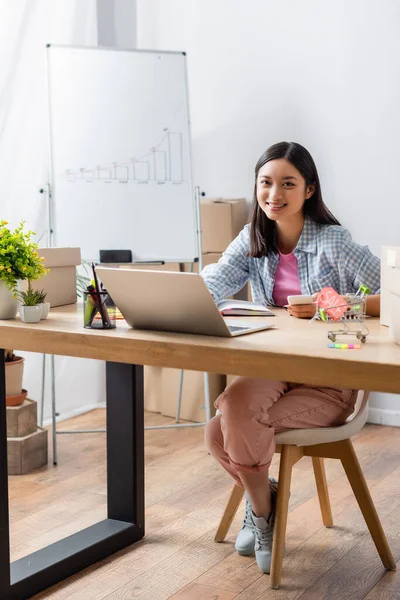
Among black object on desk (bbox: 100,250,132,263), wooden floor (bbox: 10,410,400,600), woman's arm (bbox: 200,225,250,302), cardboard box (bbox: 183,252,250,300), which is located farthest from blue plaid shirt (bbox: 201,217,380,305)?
cardboard box (bbox: 183,252,250,300)

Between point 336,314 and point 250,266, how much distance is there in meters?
0.64

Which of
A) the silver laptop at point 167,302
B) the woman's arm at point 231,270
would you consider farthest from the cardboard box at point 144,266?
the silver laptop at point 167,302

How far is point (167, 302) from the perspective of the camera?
1724 mm

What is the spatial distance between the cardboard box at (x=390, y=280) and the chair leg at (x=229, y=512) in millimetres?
718

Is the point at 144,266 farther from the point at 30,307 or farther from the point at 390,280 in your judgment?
the point at 390,280

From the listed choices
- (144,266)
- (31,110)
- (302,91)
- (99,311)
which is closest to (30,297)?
(99,311)

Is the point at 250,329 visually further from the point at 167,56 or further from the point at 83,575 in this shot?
the point at 167,56

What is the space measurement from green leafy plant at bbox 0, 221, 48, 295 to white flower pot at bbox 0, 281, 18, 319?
0.05ft

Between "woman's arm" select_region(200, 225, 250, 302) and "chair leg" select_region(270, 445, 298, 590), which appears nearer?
"chair leg" select_region(270, 445, 298, 590)

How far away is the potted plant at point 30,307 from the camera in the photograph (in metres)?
1.98

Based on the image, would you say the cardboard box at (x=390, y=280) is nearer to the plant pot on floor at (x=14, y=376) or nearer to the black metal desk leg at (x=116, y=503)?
the black metal desk leg at (x=116, y=503)

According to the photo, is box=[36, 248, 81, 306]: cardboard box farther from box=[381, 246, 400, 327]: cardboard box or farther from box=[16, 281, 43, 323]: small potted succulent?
box=[381, 246, 400, 327]: cardboard box

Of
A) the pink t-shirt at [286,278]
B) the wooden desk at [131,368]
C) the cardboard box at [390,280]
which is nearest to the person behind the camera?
the wooden desk at [131,368]

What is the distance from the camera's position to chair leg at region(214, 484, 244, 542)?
234 centimetres
